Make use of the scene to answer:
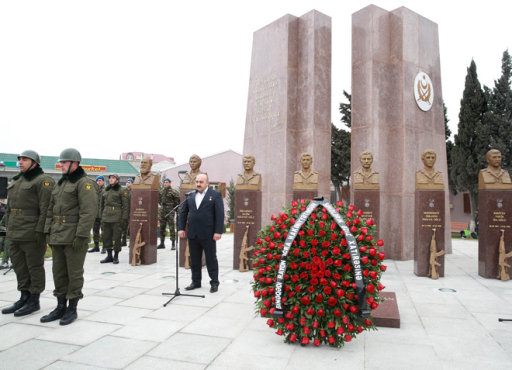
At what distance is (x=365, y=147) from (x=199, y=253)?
20.5ft

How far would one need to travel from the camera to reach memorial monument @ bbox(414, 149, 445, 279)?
719 centimetres

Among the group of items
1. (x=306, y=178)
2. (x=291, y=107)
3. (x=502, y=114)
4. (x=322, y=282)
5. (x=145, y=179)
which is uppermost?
(x=502, y=114)

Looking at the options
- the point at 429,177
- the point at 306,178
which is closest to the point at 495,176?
the point at 429,177

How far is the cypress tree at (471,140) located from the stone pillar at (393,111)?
1437 centimetres

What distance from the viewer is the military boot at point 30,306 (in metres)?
4.48

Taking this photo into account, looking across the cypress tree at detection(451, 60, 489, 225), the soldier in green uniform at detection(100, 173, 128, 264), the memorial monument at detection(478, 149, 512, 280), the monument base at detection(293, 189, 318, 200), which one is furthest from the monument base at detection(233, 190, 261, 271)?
the cypress tree at detection(451, 60, 489, 225)

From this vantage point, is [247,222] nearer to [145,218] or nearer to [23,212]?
[145,218]

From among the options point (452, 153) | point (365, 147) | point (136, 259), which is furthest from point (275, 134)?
point (452, 153)

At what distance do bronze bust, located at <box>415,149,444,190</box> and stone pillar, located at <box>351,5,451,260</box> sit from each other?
235 cm

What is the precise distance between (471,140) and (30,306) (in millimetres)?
25808

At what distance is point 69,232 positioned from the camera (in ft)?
14.1

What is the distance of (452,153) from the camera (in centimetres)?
2447

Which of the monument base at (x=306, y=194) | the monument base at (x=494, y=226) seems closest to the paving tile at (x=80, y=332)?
the monument base at (x=306, y=194)

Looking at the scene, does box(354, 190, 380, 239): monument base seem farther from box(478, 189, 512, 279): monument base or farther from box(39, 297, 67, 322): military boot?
box(39, 297, 67, 322): military boot
